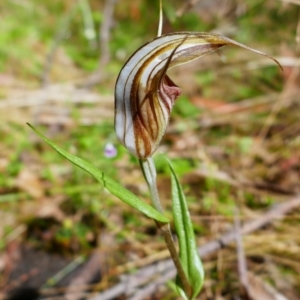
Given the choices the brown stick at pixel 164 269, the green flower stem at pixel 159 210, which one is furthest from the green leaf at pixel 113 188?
the brown stick at pixel 164 269

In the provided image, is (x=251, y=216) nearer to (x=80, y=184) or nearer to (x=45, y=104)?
(x=80, y=184)

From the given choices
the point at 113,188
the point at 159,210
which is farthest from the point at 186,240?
the point at 113,188

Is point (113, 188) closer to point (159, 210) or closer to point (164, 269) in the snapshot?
point (159, 210)

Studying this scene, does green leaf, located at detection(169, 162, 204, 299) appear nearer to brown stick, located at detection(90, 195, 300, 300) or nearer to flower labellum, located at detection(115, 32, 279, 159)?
flower labellum, located at detection(115, 32, 279, 159)

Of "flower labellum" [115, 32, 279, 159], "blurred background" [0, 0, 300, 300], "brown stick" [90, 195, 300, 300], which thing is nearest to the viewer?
"flower labellum" [115, 32, 279, 159]

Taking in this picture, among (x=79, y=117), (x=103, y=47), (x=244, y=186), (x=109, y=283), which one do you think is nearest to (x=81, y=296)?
(x=109, y=283)

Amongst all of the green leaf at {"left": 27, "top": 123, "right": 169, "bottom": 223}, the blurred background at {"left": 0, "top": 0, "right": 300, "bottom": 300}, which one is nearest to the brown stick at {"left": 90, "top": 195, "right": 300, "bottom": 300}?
the blurred background at {"left": 0, "top": 0, "right": 300, "bottom": 300}
